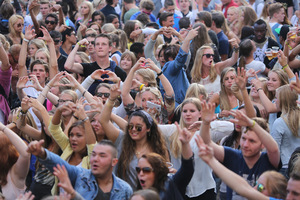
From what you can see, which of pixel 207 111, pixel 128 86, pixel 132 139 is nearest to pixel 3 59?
pixel 128 86

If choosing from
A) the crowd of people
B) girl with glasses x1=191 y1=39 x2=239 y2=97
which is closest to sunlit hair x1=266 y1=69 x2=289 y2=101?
the crowd of people

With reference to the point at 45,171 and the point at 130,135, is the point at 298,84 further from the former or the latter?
the point at 45,171

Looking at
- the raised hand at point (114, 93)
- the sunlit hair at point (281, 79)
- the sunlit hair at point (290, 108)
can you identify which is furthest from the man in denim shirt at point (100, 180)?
the sunlit hair at point (281, 79)

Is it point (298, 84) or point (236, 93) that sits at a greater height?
point (298, 84)

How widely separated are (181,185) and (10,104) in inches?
159

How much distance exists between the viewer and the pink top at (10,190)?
516 cm

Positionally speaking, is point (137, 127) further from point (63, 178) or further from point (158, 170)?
point (63, 178)

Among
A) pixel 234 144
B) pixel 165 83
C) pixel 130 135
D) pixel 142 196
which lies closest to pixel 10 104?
pixel 165 83

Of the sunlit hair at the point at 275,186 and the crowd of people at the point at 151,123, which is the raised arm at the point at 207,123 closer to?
the crowd of people at the point at 151,123

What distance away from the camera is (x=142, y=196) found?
411cm

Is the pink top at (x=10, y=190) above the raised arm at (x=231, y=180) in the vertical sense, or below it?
below

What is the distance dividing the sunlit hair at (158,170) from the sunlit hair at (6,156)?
4.45 ft

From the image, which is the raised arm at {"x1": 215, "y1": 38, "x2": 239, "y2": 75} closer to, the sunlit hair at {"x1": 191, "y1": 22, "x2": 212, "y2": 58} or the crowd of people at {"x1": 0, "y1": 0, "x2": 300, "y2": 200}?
the crowd of people at {"x1": 0, "y1": 0, "x2": 300, "y2": 200}

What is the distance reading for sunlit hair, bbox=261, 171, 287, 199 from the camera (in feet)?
14.3
